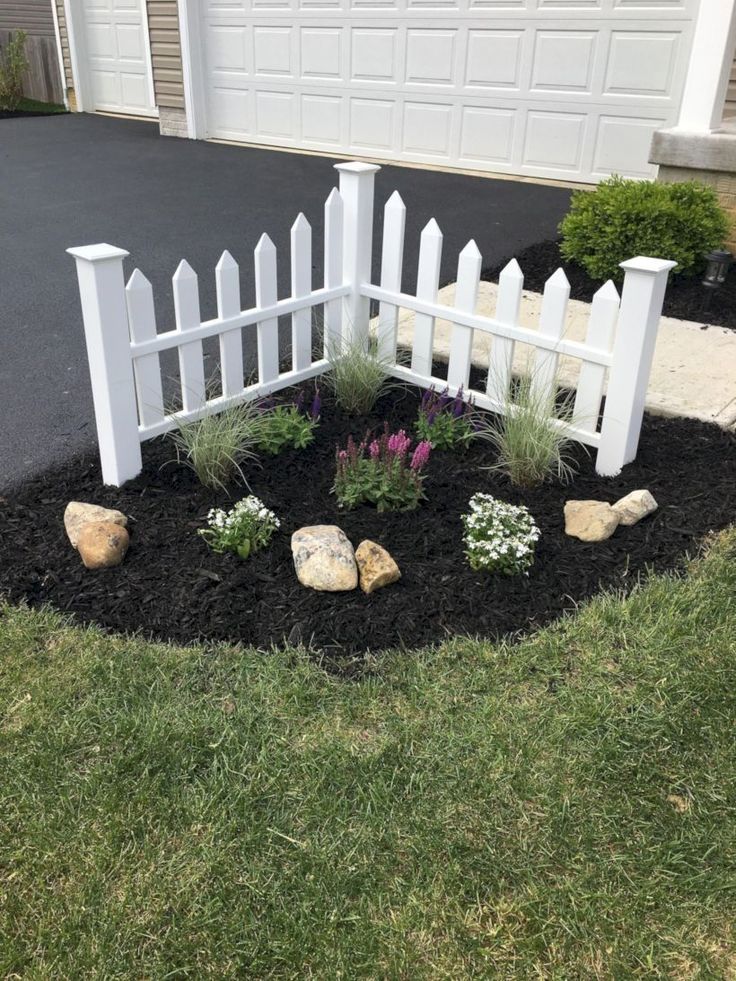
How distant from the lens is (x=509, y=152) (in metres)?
8.77

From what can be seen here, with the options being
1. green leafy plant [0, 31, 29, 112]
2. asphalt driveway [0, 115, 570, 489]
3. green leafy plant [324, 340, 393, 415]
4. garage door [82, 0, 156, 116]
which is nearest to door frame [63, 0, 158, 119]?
garage door [82, 0, 156, 116]

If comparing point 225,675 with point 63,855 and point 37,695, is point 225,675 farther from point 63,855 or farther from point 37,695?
point 63,855

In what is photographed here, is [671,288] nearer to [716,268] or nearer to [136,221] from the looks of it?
[716,268]

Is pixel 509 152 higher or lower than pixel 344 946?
higher

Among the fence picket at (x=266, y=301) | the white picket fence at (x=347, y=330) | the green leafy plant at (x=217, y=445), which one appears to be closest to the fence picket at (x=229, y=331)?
the white picket fence at (x=347, y=330)

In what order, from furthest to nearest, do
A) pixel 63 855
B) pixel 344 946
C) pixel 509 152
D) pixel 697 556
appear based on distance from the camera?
pixel 509 152 → pixel 697 556 → pixel 63 855 → pixel 344 946

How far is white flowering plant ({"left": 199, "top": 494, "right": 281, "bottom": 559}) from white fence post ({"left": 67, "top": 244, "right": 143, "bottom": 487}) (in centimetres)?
49

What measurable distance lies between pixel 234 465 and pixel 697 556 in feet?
5.79

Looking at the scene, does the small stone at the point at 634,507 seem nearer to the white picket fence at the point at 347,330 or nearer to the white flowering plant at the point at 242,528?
the white picket fence at the point at 347,330

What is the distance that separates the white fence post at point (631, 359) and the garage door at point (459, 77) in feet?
17.7

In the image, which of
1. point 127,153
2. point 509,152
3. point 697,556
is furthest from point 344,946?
point 127,153

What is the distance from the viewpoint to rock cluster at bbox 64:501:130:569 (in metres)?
2.93

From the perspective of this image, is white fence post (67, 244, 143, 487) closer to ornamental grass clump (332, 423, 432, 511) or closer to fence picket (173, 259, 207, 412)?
fence picket (173, 259, 207, 412)

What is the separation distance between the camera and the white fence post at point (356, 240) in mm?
3992
